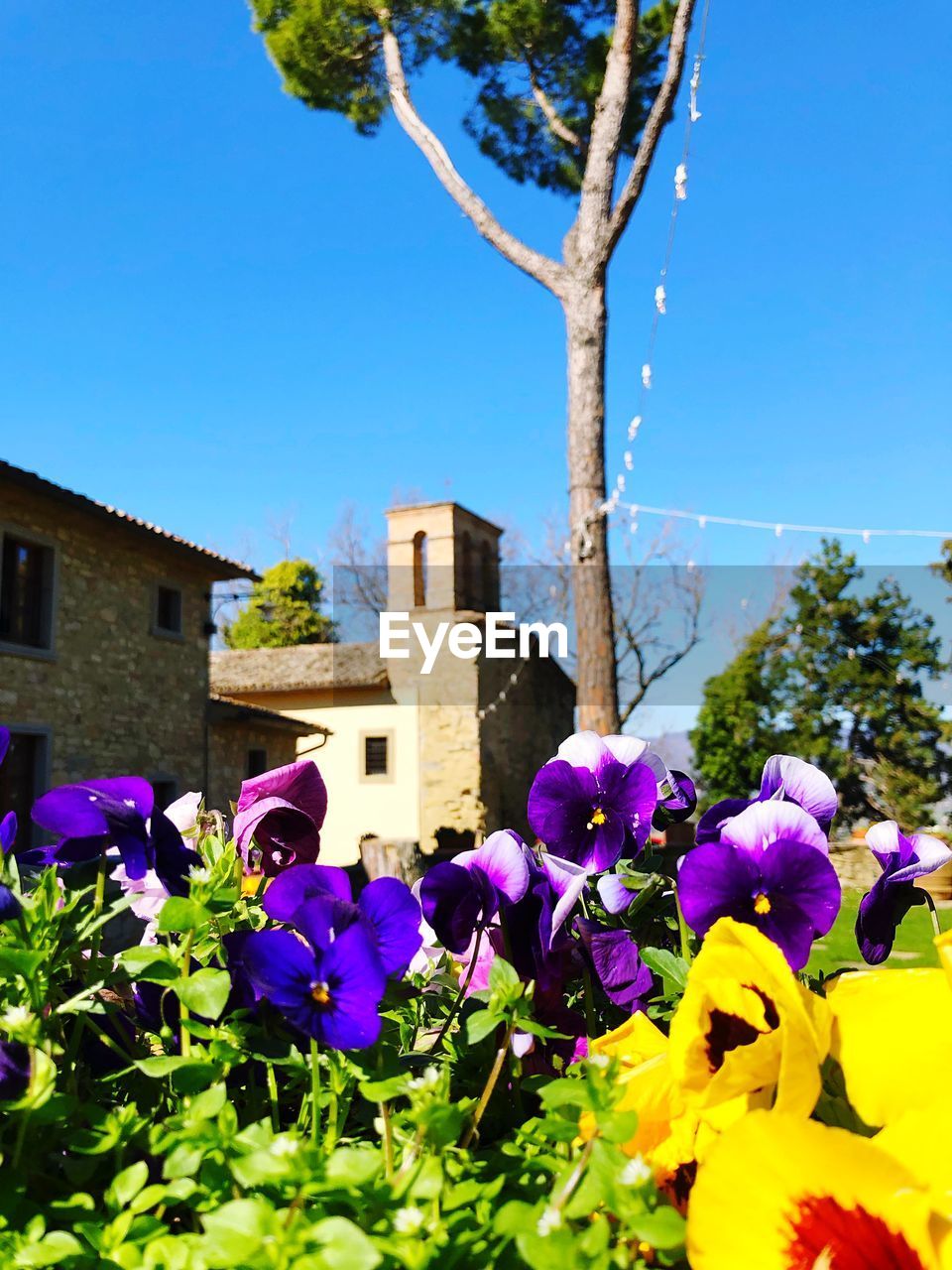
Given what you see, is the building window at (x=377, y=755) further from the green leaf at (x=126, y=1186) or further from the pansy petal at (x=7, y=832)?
the green leaf at (x=126, y=1186)

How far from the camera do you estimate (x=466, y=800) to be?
58.8ft

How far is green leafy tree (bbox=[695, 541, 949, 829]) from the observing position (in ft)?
58.2

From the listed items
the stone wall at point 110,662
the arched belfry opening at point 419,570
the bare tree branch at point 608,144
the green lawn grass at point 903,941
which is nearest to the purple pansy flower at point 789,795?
the green lawn grass at point 903,941

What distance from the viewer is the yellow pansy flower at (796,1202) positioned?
513 millimetres

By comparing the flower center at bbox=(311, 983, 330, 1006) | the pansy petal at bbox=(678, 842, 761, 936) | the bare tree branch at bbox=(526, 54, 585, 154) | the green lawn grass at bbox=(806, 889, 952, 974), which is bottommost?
the green lawn grass at bbox=(806, 889, 952, 974)

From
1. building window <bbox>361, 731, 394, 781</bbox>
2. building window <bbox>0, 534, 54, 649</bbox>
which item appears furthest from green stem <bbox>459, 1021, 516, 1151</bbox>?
building window <bbox>361, 731, 394, 781</bbox>

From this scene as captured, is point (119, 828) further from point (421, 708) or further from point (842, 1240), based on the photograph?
point (421, 708)

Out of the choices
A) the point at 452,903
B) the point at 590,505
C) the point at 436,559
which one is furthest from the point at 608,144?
the point at 452,903

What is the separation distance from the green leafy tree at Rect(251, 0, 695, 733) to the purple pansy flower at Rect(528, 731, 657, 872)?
26.7ft

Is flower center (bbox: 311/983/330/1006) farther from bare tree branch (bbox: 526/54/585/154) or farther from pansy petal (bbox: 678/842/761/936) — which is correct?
bare tree branch (bbox: 526/54/585/154)

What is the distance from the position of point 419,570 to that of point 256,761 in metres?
4.76

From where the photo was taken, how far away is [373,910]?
2.30 feet

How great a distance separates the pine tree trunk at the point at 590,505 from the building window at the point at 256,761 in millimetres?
8619

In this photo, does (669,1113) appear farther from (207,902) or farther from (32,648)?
(32,648)
